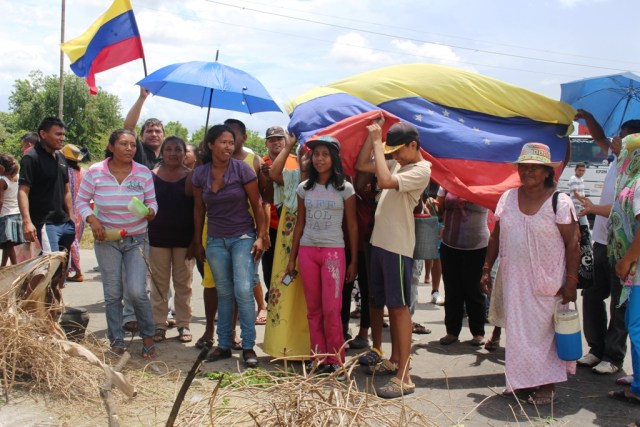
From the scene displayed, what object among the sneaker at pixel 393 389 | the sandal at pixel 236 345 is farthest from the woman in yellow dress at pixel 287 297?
the sneaker at pixel 393 389

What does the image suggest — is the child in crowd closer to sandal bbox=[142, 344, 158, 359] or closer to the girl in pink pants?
sandal bbox=[142, 344, 158, 359]

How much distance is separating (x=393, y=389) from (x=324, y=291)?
3.00ft

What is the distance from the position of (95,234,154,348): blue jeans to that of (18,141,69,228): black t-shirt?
95cm

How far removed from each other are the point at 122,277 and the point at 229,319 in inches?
38.6

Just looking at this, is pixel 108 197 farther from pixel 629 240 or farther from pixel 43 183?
pixel 629 240

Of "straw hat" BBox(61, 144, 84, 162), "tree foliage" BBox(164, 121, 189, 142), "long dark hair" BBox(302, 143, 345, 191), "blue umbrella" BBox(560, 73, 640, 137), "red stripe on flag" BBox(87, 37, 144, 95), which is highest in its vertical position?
"tree foliage" BBox(164, 121, 189, 142)

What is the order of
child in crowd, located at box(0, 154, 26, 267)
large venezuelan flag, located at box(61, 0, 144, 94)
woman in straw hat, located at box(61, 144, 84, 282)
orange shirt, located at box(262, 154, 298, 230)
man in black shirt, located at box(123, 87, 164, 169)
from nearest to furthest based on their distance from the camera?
orange shirt, located at box(262, 154, 298, 230) → man in black shirt, located at box(123, 87, 164, 169) → large venezuelan flag, located at box(61, 0, 144, 94) → woman in straw hat, located at box(61, 144, 84, 282) → child in crowd, located at box(0, 154, 26, 267)

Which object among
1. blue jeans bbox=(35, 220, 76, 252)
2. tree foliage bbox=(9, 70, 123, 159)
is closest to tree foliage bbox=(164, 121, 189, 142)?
tree foliage bbox=(9, 70, 123, 159)

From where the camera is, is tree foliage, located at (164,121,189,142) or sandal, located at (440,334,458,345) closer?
sandal, located at (440,334,458,345)

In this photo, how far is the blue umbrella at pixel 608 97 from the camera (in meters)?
5.29

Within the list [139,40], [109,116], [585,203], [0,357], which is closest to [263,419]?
[0,357]

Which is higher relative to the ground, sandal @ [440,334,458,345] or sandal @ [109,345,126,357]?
sandal @ [109,345,126,357]

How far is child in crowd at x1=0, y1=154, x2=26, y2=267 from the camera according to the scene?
8.20m

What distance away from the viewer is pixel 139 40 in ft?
22.3
